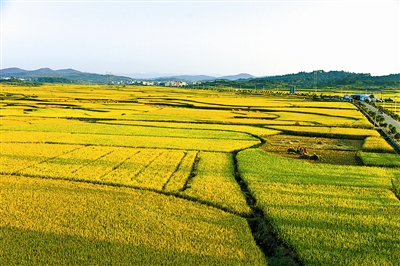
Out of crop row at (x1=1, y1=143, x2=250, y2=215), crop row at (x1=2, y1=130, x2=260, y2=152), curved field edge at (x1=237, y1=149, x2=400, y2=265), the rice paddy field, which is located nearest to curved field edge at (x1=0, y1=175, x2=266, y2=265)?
the rice paddy field

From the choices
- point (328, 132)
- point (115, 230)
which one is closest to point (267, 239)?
point (115, 230)

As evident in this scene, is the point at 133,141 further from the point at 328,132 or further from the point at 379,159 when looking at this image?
the point at 328,132

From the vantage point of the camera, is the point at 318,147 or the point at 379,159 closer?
the point at 379,159

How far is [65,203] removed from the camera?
38.1 feet

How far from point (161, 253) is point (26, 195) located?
6.58 metres

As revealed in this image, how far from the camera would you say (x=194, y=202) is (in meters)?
12.1

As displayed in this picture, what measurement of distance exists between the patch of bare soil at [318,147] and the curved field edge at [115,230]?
10.6 metres

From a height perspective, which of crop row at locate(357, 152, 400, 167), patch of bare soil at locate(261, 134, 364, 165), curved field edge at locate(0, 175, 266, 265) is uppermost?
curved field edge at locate(0, 175, 266, 265)

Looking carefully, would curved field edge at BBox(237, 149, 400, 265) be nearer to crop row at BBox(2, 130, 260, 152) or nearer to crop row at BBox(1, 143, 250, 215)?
crop row at BBox(1, 143, 250, 215)

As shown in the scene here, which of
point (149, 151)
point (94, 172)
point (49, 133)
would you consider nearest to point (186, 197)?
point (94, 172)

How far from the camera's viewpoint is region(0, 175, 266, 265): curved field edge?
27.2 ft

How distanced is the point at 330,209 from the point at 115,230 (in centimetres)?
687

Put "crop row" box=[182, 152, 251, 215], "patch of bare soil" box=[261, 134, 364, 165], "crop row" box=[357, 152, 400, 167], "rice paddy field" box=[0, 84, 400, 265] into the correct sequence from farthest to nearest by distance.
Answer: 1. "patch of bare soil" box=[261, 134, 364, 165]
2. "crop row" box=[357, 152, 400, 167]
3. "crop row" box=[182, 152, 251, 215]
4. "rice paddy field" box=[0, 84, 400, 265]

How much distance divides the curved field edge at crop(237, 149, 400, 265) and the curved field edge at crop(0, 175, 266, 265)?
140 centimetres
